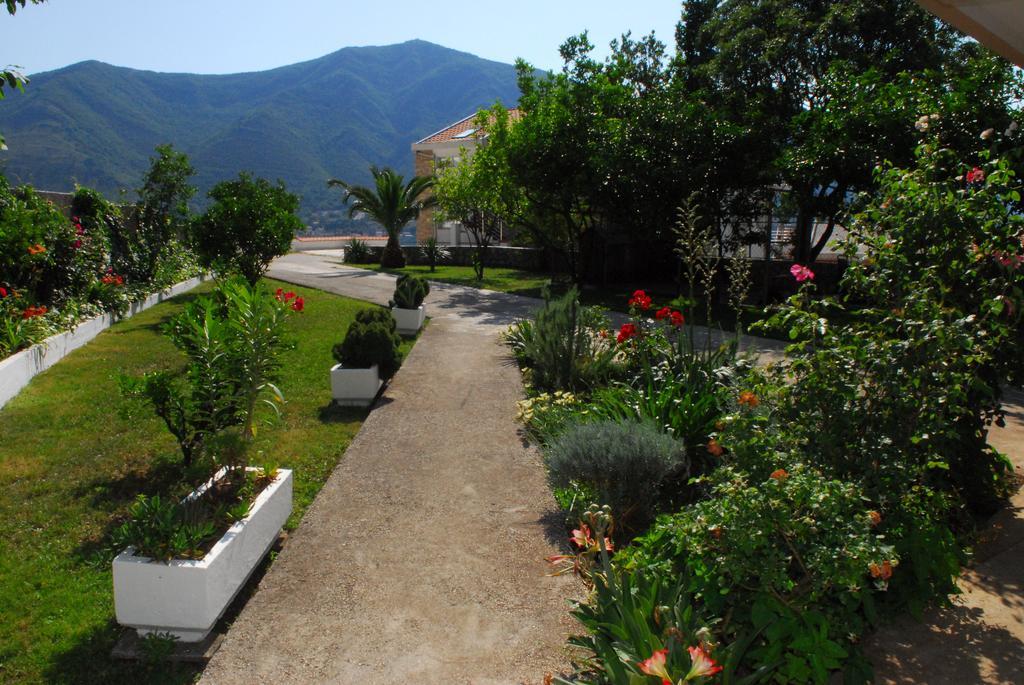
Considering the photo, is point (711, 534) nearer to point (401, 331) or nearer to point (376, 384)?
point (376, 384)

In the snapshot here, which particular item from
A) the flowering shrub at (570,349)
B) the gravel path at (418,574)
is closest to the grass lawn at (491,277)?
the flowering shrub at (570,349)

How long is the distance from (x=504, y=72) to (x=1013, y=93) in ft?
586

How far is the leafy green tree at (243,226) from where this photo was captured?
13375 mm

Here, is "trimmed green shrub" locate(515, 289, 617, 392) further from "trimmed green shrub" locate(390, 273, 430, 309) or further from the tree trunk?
the tree trunk

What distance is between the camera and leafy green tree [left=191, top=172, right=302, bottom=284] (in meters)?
13.4

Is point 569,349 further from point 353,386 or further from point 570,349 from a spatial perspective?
point 353,386

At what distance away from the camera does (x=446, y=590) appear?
3.85 m

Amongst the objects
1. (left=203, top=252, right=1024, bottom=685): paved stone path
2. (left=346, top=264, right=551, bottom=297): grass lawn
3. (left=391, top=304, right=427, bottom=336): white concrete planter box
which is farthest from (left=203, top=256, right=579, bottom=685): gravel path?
(left=346, top=264, right=551, bottom=297): grass lawn

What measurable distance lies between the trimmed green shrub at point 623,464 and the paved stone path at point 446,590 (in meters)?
0.42

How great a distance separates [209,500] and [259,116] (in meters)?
117

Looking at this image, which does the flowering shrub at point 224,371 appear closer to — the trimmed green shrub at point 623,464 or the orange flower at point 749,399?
the trimmed green shrub at point 623,464

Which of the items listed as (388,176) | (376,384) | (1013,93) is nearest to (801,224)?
(1013,93)

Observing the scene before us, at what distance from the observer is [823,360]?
10.8 feet

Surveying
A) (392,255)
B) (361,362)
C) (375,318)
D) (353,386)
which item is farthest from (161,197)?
(392,255)
